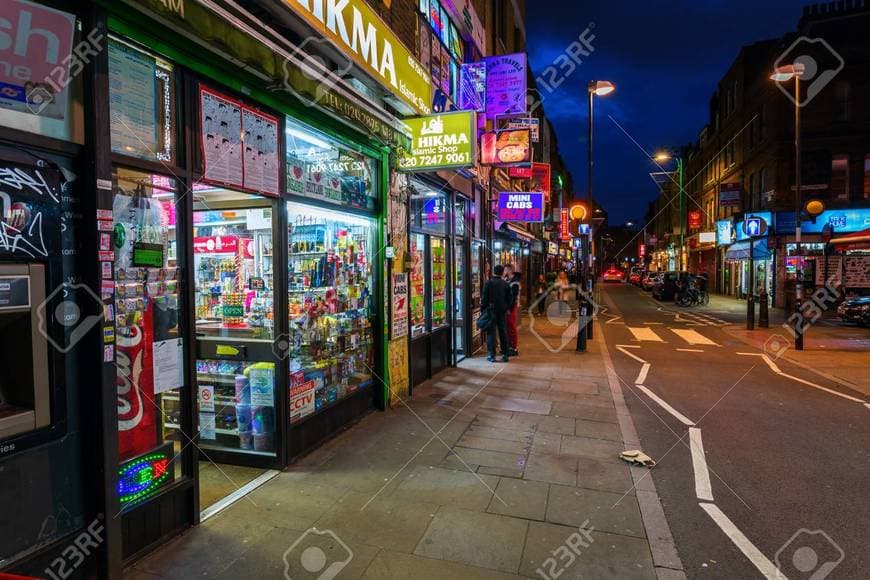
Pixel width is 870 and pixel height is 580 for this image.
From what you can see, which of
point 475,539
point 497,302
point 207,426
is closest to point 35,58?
point 207,426

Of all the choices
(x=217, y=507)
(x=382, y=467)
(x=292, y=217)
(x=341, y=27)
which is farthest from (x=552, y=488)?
(x=341, y=27)

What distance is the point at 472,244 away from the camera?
40.2 feet

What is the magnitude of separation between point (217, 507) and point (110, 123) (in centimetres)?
313

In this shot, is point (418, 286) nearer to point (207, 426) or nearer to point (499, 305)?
point (499, 305)

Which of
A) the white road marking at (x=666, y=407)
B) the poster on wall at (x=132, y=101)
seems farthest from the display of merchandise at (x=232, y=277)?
the white road marking at (x=666, y=407)

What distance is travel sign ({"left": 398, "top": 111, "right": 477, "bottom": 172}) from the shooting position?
7.55 m

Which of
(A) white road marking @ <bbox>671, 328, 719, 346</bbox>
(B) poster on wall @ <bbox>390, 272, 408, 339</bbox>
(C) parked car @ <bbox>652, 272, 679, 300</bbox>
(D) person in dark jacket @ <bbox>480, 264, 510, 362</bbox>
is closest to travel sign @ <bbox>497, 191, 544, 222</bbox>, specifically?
(D) person in dark jacket @ <bbox>480, 264, 510, 362</bbox>

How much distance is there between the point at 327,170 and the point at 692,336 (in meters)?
13.4

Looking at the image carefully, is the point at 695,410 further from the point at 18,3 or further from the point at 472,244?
the point at 18,3

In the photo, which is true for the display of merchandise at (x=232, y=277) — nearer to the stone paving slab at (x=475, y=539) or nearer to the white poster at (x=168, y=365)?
the white poster at (x=168, y=365)

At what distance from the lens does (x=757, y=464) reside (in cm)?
556

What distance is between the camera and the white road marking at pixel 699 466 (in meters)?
4.85

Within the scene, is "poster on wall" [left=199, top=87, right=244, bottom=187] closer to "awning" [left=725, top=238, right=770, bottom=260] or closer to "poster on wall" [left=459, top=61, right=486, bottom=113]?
"poster on wall" [left=459, top=61, right=486, bottom=113]

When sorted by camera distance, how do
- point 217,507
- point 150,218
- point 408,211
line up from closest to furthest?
1. point 150,218
2. point 217,507
3. point 408,211
